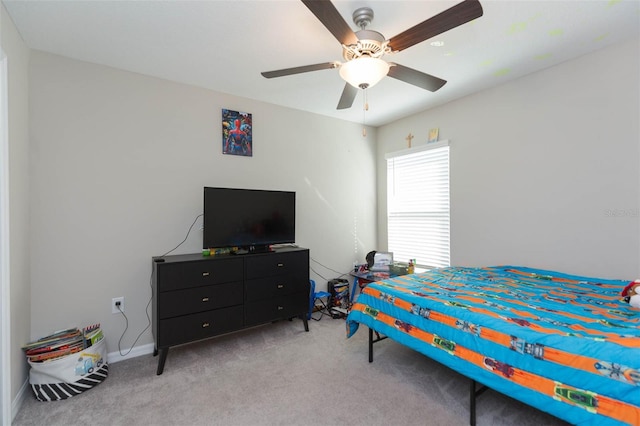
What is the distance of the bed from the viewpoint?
122cm

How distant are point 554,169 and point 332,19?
2.43 metres

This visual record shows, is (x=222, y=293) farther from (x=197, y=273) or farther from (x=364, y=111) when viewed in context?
(x=364, y=111)

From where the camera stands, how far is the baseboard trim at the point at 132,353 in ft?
8.36

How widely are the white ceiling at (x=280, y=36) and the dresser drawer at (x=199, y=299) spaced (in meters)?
1.96

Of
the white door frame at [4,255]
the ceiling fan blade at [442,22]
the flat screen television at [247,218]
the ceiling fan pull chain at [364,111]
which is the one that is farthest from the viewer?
the ceiling fan pull chain at [364,111]

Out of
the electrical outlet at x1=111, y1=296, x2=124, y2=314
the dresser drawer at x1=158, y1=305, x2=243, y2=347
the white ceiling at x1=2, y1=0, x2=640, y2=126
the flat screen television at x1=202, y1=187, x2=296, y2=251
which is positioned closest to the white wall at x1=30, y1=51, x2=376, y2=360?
the electrical outlet at x1=111, y1=296, x2=124, y2=314

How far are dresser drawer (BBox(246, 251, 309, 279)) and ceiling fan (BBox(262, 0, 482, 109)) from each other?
5.51ft

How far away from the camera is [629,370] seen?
1165 millimetres

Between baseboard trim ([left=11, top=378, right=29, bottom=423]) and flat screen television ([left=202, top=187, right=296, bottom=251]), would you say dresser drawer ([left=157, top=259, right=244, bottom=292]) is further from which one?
baseboard trim ([left=11, top=378, right=29, bottom=423])

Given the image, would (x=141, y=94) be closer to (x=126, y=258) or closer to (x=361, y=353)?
(x=126, y=258)

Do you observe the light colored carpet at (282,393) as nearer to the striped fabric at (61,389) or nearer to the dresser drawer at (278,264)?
the striped fabric at (61,389)

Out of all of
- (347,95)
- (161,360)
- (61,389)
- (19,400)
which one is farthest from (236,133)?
(19,400)

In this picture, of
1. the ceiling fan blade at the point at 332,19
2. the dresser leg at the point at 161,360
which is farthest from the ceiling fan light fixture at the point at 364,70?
the dresser leg at the point at 161,360

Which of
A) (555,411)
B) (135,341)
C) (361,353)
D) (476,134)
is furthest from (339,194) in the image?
(555,411)
